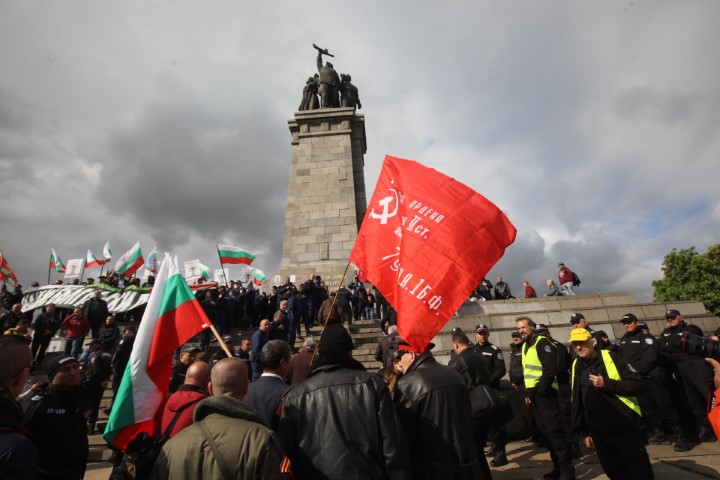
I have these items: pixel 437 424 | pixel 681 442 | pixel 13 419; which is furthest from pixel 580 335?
pixel 13 419

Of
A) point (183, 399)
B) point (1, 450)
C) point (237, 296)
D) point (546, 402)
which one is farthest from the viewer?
point (237, 296)

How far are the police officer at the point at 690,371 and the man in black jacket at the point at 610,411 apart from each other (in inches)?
123

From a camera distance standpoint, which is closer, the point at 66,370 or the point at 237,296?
the point at 66,370

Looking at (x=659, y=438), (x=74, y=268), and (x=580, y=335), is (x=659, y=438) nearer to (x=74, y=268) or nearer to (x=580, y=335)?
(x=580, y=335)

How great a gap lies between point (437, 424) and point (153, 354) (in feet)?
8.14

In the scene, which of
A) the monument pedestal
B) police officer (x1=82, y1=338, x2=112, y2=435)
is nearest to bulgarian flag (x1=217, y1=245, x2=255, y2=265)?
the monument pedestal

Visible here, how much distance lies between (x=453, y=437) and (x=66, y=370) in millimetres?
3258

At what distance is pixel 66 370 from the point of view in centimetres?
338

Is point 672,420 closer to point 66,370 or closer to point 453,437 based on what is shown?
point 453,437

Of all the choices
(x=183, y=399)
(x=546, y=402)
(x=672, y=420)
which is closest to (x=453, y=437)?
(x=183, y=399)

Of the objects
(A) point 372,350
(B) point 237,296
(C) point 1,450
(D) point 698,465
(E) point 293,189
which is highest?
(E) point 293,189

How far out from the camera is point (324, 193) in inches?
740

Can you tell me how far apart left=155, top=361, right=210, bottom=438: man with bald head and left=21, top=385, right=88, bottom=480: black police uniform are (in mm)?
604

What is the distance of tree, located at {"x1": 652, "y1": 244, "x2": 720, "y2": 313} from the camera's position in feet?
105
